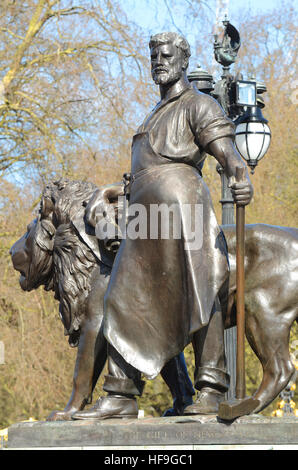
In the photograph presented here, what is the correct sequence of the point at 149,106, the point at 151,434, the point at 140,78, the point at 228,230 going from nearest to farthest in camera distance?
1. the point at 151,434
2. the point at 228,230
3. the point at 140,78
4. the point at 149,106

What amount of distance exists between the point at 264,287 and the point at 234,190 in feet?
2.47

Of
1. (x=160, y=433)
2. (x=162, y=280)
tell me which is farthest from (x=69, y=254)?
(x=160, y=433)

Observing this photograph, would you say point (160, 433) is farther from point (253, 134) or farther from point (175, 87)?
point (253, 134)

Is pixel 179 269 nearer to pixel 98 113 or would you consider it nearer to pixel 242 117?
pixel 242 117

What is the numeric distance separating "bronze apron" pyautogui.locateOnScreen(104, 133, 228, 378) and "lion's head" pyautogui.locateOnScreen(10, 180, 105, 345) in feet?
1.67

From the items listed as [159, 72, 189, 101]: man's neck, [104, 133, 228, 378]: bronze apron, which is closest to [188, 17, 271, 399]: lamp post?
[159, 72, 189, 101]: man's neck

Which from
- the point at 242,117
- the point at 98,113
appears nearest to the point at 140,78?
the point at 98,113

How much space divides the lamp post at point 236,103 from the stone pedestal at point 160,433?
399 cm

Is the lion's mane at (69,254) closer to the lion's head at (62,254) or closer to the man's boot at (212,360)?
Answer: the lion's head at (62,254)

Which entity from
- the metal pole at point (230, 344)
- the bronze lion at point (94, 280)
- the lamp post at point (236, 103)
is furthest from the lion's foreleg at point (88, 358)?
the lamp post at point (236, 103)

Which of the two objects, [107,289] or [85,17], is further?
[85,17]

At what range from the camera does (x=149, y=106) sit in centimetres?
1633

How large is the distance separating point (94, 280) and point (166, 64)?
4.68 ft

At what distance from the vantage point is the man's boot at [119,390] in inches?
219
